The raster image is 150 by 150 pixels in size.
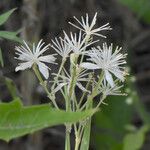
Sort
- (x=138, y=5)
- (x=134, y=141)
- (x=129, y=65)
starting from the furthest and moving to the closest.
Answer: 1. (x=129, y=65)
2. (x=138, y=5)
3. (x=134, y=141)

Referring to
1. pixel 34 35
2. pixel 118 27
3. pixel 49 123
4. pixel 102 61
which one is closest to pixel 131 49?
pixel 118 27

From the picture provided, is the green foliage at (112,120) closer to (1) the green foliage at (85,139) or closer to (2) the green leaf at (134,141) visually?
(2) the green leaf at (134,141)

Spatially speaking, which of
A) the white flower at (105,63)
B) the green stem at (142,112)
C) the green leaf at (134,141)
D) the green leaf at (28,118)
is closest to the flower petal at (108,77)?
the white flower at (105,63)

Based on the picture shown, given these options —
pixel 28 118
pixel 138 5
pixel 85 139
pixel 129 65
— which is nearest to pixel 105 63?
pixel 85 139

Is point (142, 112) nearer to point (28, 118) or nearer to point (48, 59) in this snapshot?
point (48, 59)

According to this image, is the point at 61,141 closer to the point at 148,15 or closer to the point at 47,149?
the point at 47,149

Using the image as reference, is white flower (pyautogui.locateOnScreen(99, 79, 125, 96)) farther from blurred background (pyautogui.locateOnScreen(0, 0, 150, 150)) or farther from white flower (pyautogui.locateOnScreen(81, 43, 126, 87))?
blurred background (pyautogui.locateOnScreen(0, 0, 150, 150))
